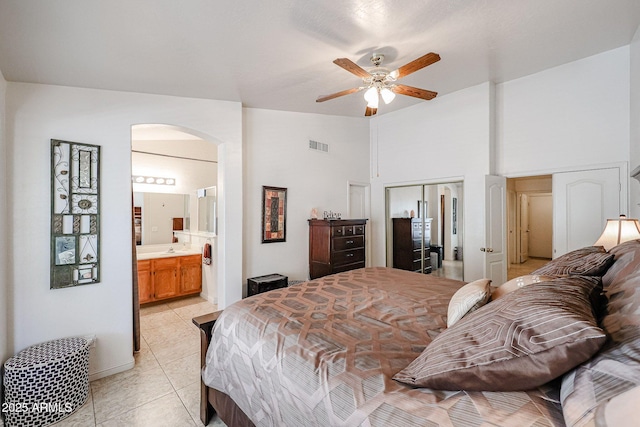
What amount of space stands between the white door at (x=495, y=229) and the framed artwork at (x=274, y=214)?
2810 mm

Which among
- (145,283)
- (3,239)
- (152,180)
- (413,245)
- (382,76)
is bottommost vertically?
(145,283)

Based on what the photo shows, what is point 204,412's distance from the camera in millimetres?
1992

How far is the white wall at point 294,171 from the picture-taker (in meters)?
3.96

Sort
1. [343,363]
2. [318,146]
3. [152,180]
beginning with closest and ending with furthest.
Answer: [343,363] < [318,146] < [152,180]

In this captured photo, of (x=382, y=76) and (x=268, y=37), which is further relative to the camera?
(x=382, y=76)

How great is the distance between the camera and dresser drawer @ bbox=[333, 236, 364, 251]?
415 cm

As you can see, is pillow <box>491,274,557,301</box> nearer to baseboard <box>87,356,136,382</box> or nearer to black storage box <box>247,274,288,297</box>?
black storage box <box>247,274,288,297</box>

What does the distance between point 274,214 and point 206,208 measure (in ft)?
5.33

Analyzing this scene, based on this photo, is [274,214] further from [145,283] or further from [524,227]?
[524,227]

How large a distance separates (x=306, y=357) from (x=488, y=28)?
2977 mm

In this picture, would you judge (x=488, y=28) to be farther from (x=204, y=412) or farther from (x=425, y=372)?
(x=204, y=412)

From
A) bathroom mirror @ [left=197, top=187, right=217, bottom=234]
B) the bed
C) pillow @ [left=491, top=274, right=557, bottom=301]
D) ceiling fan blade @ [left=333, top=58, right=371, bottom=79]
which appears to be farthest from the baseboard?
ceiling fan blade @ [left=333, top=58, right=371, bottom=79]

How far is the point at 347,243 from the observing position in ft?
14.1

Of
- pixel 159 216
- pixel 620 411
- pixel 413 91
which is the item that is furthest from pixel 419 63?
pixel 159 216
